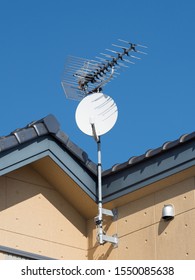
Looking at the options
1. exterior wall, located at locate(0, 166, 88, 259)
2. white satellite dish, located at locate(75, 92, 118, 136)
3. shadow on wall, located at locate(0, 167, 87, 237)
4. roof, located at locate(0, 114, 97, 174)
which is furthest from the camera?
white satellite dish, located at locate(75, 92, 118, 136)

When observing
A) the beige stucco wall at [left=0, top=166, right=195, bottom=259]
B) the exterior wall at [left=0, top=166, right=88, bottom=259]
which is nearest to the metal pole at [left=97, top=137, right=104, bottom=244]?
the beige stucco wall at [left=0, top=166, right=195, bottom=259]

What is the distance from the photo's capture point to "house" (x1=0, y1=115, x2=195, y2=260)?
15438mm

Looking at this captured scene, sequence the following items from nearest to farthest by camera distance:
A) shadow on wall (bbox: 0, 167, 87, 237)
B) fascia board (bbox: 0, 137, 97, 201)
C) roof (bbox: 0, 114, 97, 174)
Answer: roof (bbox: 0, 114, 97, 174)
fascia board (bbox: 0, 137, 97, 201)
shadow on wall (bbox: 0, 167, 87, 237)

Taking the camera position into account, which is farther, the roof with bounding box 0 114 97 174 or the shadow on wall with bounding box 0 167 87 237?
the shadow on wall with bounding box 0 167 87 237

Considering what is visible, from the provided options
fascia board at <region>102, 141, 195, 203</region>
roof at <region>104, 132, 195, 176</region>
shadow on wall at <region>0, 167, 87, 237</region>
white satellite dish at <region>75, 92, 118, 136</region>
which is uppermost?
white satellite dish at <region>75, 92, 118, 136</region>

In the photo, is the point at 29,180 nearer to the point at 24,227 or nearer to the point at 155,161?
the point at 24,227

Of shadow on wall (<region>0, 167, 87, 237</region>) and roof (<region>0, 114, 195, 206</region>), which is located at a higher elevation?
roof (<region>0, 114, 195, 206</region>)

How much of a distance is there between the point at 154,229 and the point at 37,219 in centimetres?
182

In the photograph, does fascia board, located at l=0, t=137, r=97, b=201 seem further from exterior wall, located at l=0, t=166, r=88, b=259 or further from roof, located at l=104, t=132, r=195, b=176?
exterior wall, located at l=0, t=166, r=88, b=259

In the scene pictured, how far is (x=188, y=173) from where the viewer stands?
51.0 ft

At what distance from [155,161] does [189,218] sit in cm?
107

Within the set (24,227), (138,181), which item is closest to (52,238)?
(24,227)

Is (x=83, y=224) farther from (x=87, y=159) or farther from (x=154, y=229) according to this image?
(x=154, y=229)

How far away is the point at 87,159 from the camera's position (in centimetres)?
1642
